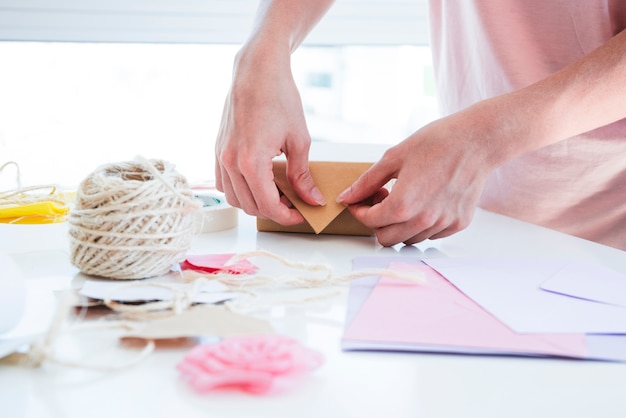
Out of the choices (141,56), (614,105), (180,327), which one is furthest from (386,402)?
(141,56)

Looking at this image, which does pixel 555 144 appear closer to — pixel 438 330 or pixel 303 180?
pixel 303 180

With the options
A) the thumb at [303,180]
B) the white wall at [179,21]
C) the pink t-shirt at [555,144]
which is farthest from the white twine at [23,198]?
the white wall at [179,21]

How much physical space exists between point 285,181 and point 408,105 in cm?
149

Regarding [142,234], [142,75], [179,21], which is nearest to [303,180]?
[142,234]

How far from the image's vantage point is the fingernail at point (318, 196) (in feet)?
2.62

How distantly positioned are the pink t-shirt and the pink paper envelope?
552 mm

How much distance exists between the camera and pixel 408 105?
2227mm

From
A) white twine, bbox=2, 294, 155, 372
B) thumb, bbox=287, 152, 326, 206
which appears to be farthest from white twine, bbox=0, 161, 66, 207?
white twine, bbox=2, 294, 155, 372

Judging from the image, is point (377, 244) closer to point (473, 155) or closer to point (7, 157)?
point (473, 155)

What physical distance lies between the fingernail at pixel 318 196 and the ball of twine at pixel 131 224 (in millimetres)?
204

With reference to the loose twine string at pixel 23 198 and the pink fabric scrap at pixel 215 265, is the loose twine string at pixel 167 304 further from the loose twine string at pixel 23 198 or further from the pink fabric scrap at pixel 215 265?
the loose twine string at pixel 23 198

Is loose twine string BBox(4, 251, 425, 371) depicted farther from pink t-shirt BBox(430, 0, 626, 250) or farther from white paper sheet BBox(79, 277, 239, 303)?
pink t-shirt BBox(430, 0, 626, 250)

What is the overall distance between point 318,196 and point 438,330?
1.13 feet

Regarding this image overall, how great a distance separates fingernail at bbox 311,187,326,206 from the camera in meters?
0.80
